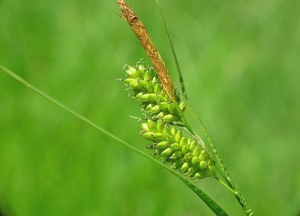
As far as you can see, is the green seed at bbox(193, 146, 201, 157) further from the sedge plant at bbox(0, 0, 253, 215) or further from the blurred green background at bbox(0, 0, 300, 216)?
the blurred green background at bbox(0, 0, 300, 216)

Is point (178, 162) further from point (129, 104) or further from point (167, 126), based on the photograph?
point (129, 104)

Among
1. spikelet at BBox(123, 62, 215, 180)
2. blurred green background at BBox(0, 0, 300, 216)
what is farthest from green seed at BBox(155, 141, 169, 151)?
blurred green background at BBox(0, 0, 300, 216)

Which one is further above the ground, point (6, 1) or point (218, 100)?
point (6, 1)

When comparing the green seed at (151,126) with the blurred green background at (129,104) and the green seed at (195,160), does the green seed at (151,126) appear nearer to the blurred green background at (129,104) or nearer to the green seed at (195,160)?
the green seed at (195,160)

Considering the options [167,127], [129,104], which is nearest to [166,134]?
[167,127]

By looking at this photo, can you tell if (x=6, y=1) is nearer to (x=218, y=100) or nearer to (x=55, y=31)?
(x=55, y=31)

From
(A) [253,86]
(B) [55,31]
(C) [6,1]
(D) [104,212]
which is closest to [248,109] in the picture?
(A) [253,86]

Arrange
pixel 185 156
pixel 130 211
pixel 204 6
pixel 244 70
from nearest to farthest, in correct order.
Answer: pixel 185 156
pixel 130 211
pixel 244 70
pixel 204 6
